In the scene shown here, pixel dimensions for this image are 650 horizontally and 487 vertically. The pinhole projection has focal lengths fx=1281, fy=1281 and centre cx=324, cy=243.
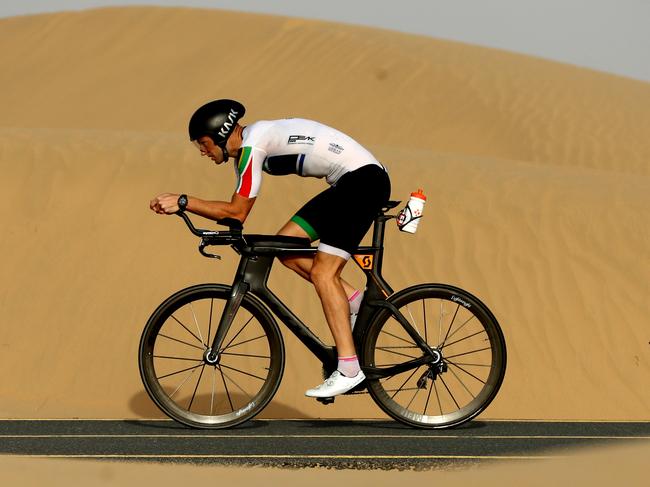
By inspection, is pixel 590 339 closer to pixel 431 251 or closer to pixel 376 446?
pixel 431 251

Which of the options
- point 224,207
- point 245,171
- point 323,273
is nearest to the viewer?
point 245,171

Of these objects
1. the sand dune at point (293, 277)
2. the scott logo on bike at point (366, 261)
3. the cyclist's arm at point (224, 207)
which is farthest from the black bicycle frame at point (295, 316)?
the sand dune at point (293, 277)

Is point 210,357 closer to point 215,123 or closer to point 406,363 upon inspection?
point 406,363

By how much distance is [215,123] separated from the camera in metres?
6.75

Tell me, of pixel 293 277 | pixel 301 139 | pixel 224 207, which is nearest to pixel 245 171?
pixel 224 207

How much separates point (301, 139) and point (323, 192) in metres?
0.33

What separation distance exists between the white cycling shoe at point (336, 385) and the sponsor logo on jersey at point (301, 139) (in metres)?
1.25

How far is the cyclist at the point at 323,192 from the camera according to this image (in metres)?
6.74

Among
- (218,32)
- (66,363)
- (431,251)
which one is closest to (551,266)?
(431,251)

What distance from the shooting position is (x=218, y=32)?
135 ft

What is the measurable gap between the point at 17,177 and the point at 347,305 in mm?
8719

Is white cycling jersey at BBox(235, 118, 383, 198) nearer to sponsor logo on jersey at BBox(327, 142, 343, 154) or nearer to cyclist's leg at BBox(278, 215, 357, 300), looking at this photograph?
sponsor logo on jersey at BBox(327, 142, 343, 154)

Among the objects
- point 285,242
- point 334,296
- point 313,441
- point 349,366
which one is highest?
point 285,242

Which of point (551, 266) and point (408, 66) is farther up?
point (408, 66)
